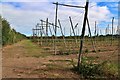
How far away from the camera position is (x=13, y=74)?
1212 centimetres

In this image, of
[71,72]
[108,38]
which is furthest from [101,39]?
[71,72]

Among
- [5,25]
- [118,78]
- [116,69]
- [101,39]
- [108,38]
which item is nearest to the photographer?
[118,78]

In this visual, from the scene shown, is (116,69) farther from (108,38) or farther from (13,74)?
(108,38)

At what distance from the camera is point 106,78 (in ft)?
35.1

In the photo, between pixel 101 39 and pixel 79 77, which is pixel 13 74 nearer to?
pixel 79 77

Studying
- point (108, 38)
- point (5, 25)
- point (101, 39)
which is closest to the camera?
point (5, 25)

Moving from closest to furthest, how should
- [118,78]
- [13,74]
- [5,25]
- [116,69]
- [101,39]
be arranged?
[118,78], [116,69], [13,74], [5,25], [101,39]

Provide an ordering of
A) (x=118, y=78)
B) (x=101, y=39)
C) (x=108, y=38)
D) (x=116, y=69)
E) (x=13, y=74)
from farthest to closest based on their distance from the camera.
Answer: (x=101, y=39)
(x=108, y=38)
(x=13, y=74)
(x=116, y=69)
(x=118, y=78)

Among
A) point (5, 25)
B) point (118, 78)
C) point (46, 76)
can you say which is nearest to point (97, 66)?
point (118, 78)

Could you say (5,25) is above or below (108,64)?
above

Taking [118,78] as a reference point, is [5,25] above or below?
above

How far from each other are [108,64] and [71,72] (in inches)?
69.1

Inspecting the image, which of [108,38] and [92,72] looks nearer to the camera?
[92,72]

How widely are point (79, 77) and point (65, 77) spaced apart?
1.75 ft
